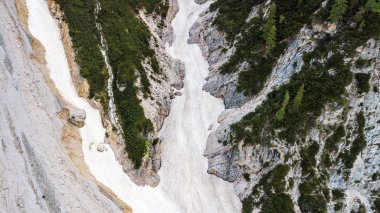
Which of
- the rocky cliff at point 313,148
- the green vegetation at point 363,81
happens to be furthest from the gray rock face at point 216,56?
the green vegetation at point 363,81

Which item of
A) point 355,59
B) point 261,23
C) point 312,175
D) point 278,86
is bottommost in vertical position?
point 312,175

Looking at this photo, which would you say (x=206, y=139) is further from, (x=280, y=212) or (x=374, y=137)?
(x=374, y=137)

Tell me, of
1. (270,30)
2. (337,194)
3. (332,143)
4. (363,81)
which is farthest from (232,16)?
(337,194)

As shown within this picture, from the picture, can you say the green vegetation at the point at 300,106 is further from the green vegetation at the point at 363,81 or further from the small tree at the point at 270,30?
the small tree at the point at 270,30

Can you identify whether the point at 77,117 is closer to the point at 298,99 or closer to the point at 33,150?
the point at 33,150

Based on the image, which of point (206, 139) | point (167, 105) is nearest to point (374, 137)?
point (206, 139)
